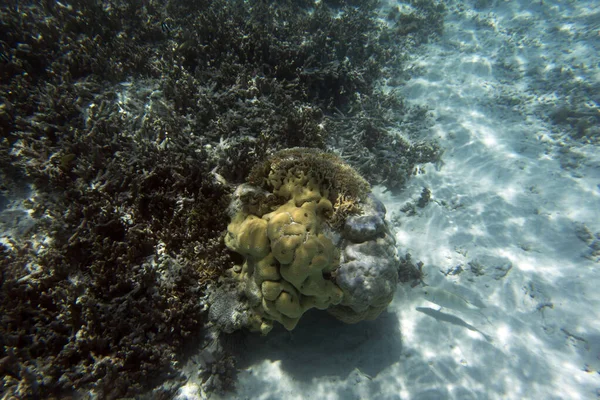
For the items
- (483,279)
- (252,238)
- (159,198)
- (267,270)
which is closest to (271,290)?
(267,270)

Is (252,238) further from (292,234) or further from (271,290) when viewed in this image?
(271,290)

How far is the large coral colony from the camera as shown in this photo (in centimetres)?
318

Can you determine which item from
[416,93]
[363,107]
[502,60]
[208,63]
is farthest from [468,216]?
[502,60]

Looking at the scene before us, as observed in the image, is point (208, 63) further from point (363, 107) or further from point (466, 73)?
point (466, 73)

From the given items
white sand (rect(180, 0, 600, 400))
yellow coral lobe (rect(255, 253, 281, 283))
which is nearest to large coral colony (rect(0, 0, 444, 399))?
yellow coral lobe (rect(255, 253, 281, 283))

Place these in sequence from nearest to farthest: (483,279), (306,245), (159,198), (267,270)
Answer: (306,245) → (267,270) → (159,198) → (483,279)

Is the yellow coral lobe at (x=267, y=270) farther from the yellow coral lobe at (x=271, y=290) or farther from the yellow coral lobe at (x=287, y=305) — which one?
the yellow coral lobe at (x=287, y=305)

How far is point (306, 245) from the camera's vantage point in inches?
122

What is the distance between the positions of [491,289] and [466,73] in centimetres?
918

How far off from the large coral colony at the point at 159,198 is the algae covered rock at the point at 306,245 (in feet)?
Answer: 0.07

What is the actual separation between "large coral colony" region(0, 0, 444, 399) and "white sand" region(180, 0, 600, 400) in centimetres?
81

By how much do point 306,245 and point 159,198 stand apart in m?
2.47

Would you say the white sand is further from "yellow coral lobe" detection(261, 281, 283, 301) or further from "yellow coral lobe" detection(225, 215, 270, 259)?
"yellow coral lobe" detection(225, 215, 270, 259)

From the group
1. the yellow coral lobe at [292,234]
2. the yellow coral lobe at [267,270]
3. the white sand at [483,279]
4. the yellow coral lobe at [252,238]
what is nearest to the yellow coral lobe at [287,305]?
the yellow coral lobe at [292,234]
